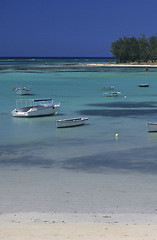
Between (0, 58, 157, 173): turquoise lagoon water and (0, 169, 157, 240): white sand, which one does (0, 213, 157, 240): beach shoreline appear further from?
(0, 58, 157, 173): turquoise lagoon water

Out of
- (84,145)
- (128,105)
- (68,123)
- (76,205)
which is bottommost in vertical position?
(128,105)

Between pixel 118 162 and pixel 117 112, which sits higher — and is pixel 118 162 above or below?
above

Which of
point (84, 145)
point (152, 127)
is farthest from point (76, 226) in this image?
point (152, 127)

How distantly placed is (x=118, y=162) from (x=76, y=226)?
595 inches

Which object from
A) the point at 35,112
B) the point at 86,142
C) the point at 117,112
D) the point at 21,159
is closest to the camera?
the point at 21,159

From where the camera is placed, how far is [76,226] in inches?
767

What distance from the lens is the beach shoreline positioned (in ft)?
58.0

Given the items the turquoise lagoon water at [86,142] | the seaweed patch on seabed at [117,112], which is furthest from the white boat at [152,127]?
the seaweed patch on seabed at [117,112]

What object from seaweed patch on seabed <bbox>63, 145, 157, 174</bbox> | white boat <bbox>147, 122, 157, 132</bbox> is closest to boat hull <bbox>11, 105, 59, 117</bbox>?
white boat <bbox>147, 122, 157, 132</bbox>

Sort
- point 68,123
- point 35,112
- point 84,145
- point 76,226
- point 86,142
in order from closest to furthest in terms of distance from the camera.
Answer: point 76,226 → point 84,145 → point 86,142 → point 68,123 → point 35,112

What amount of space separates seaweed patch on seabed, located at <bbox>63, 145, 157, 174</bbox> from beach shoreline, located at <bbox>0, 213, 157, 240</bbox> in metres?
10.2

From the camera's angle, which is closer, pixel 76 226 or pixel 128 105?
pixel 76 226

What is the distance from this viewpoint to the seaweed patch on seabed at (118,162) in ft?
105

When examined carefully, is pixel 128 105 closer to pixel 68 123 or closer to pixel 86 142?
pixel 68 123
